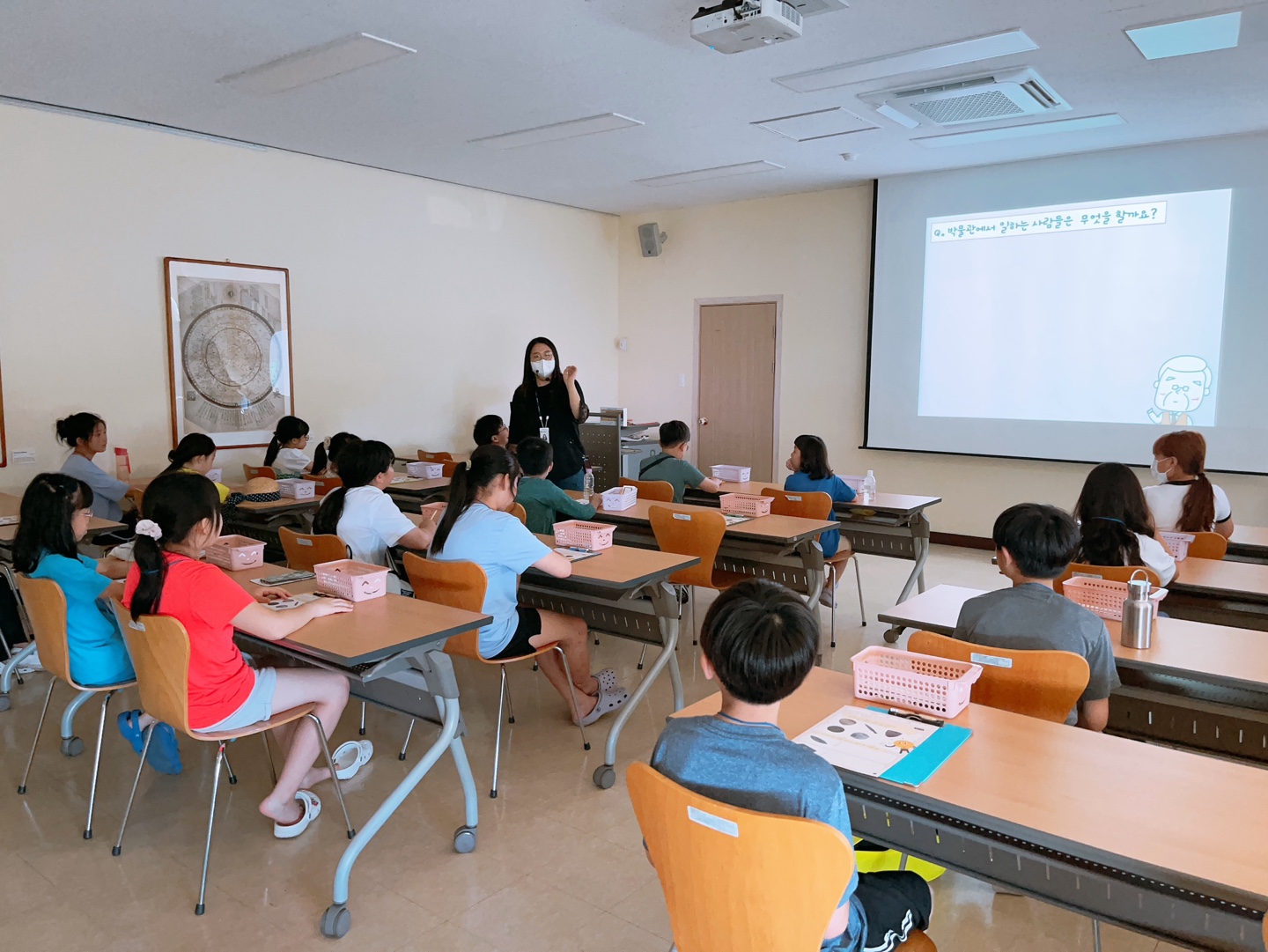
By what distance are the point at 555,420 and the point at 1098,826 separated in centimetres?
450

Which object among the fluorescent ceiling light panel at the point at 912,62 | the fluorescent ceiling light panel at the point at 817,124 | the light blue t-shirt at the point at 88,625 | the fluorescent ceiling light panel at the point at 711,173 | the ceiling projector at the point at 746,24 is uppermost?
the fluorescent ceiling light panel at the point at 711,173

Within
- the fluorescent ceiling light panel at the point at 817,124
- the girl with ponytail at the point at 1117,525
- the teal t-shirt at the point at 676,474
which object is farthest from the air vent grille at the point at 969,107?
the girl with ponytail at the point at 1117,525

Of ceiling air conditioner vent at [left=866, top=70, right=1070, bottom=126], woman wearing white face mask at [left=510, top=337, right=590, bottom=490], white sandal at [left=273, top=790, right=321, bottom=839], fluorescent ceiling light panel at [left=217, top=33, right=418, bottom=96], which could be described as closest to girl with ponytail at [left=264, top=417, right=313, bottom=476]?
woman wearing white face mask at [left=510, top=337, right=590, bottom=490]

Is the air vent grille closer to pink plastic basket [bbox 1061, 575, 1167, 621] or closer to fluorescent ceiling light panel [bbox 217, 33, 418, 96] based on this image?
fluorescent ceiling light panel [bbox 217, 33, 418, 96]

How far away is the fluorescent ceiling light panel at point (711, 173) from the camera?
21.5 ft

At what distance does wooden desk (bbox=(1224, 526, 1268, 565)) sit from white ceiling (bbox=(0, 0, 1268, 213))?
2.25 metres

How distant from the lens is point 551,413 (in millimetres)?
5590

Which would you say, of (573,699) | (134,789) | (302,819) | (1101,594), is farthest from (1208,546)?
(134,789)

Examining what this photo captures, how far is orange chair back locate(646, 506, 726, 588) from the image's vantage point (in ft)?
12.6

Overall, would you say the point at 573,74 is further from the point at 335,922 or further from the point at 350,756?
the point at 335,922

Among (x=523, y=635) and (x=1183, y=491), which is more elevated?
(x=1183, y=491)

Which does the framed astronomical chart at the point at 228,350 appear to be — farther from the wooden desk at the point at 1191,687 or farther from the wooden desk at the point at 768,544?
the wooden desk at the point at 1191,687

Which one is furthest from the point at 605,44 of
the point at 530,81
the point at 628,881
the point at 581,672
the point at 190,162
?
the point at 628,881

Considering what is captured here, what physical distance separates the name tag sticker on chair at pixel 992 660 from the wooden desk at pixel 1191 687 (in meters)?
0.47
